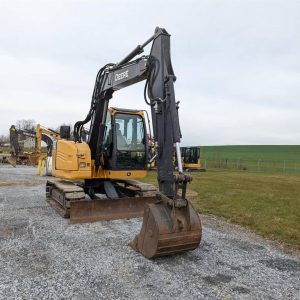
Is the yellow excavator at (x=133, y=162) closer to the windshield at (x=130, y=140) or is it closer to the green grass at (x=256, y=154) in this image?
the windshield at (x=130, y=140)

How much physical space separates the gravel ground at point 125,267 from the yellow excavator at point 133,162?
42 cm

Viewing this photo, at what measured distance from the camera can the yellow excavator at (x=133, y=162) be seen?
5.21 m

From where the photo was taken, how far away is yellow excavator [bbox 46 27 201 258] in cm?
521

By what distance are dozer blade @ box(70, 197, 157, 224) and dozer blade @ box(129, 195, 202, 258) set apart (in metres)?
2.66

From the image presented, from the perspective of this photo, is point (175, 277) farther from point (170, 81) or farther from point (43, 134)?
point (43, 134)

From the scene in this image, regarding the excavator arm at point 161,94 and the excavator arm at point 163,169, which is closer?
the excavator arm at point 163,169

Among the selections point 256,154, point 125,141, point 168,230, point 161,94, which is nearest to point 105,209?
point 125,141

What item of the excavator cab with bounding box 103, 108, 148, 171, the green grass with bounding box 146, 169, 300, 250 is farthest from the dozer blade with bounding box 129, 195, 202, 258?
the excavator cab with bounding box 103, 108, 148, 171

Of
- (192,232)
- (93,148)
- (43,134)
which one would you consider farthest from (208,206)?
(43,134)

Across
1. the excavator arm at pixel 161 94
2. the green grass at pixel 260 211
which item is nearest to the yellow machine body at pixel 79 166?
the excavator arm at pixel 161 94

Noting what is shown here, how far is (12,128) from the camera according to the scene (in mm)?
23688

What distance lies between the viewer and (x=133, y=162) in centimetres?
895

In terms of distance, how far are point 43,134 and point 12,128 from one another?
5400 mm

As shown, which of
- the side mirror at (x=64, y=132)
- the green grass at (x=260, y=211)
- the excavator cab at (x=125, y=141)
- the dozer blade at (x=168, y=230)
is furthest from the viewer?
the side mirror at (x=64, y=132)
